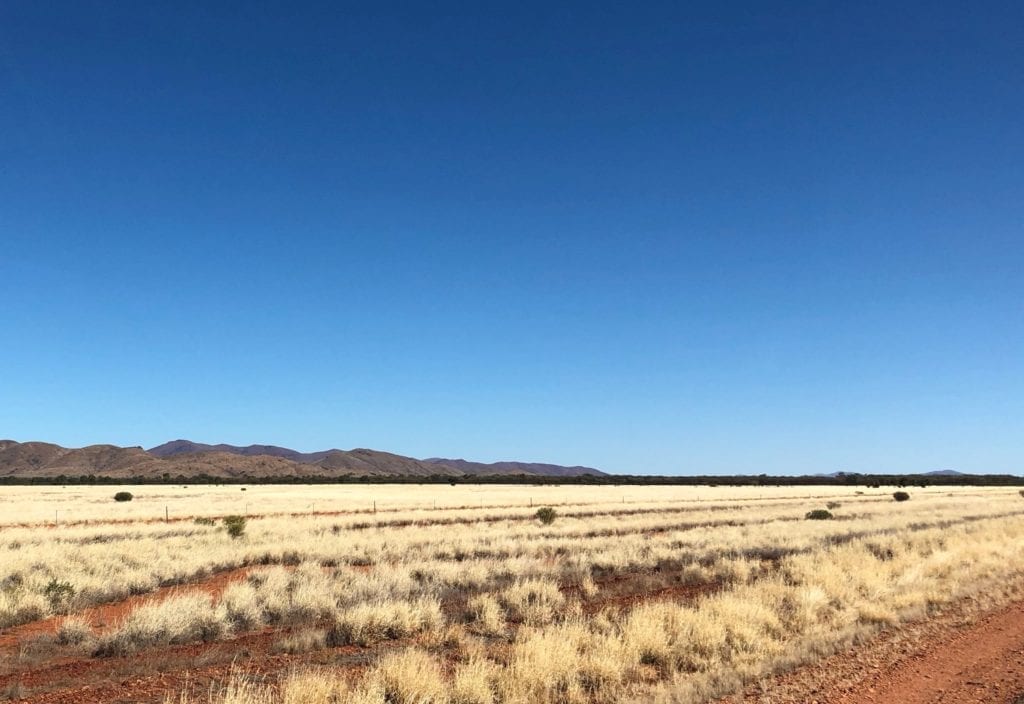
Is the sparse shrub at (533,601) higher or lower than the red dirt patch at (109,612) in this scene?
higher

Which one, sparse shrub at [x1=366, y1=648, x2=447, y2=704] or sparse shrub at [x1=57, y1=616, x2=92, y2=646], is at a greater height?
sparse shrub at [x1=366, y1=648, x2=447, y2=704]

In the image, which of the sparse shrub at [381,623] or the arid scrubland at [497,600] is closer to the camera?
the arid scrubland at [497,600]

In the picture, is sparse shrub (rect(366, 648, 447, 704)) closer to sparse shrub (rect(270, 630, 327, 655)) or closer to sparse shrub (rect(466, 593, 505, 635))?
sparse shrub (rect(270, 630, 327, 655))

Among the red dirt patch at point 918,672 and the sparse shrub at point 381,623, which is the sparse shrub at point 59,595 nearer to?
the sparse shrub at point 381,623

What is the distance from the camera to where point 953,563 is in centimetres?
2077

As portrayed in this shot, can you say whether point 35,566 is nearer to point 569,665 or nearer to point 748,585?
point 569,665

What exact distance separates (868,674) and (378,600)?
8962mm

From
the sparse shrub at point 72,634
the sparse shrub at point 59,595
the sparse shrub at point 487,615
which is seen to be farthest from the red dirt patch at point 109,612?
the sparse shrub at point 487,615

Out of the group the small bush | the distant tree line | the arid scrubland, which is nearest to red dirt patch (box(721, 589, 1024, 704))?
the arid scrubland

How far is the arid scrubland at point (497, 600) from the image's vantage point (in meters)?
9.89

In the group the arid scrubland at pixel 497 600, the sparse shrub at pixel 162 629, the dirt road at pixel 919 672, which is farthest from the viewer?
the sparse shrub at pixel 162 629

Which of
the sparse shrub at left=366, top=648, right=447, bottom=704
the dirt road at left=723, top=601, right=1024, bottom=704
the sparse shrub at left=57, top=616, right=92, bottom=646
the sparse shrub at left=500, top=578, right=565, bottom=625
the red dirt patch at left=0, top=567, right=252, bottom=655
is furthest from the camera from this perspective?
the sparse shrub at left=500, top=578, right=565, bottom=625

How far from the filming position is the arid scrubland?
989 cm

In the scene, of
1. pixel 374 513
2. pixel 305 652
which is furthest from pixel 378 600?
pixel 374 513
